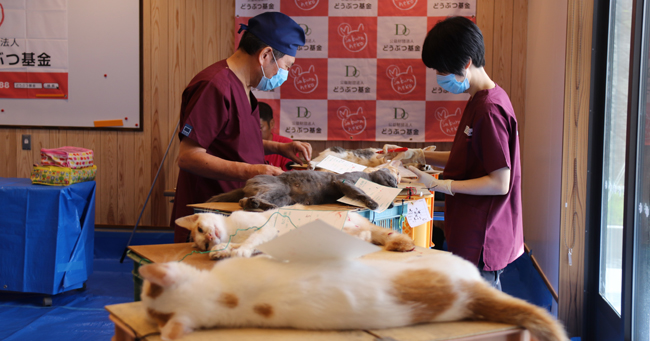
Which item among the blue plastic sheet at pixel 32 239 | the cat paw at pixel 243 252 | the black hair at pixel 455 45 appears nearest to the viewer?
the cat paw at pixel 243 252

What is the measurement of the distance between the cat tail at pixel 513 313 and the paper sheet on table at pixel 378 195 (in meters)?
0.60

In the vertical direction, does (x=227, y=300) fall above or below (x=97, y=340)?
above

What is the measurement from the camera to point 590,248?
2.09m

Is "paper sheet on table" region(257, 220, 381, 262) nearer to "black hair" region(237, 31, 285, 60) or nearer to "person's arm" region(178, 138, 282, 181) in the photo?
"person's arm" region(178, 138, 282, 181)

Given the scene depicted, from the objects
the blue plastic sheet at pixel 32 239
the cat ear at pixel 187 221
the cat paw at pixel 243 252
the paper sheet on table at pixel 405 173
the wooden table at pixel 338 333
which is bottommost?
the blue plastic sheet at pixel 32 239

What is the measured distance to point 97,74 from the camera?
12.9 feet

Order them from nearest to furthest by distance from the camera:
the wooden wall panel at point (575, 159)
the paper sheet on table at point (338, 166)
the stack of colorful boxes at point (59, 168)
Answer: the paper sheet on table at point (338, 166)
the wooden wall panel at point (575, 159)
the stack of colorful boxes at point (59, 168)

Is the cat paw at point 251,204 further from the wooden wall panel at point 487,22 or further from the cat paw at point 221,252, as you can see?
the wooden wall panel at point 487,22

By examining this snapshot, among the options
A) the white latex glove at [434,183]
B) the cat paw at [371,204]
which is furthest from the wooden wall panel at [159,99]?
the cat paw at [371,204]

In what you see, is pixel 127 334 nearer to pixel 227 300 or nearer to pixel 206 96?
pixel 227 300

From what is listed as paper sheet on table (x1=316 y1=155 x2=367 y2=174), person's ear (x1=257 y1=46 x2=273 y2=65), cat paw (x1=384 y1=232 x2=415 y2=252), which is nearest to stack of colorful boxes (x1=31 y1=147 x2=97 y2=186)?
person's ear (x1=257 y1=46 x2=273 y2=65)

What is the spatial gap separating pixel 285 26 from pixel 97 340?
1.98m

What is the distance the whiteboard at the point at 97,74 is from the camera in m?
3.90

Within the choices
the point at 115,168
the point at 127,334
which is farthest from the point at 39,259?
the point at 127,334
